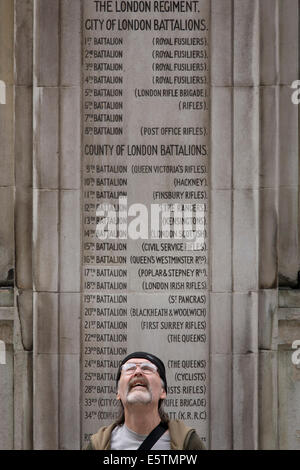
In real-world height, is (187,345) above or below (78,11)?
below

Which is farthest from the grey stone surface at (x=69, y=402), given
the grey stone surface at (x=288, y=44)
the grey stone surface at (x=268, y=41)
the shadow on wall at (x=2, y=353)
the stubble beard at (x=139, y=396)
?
the grey stone surface at (x=288, y=44)

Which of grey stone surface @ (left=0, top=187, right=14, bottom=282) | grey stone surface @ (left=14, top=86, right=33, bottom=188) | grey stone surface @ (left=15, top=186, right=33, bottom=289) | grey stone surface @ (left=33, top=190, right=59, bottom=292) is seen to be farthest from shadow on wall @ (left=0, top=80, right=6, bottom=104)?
grey stone surface @ (left=33, top=190, right=59, bottom=292)

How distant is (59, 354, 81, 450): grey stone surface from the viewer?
10.8m

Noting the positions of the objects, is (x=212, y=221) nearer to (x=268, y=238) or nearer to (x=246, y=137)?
(x=268, y=238)

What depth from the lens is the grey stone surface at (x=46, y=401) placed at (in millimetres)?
10773

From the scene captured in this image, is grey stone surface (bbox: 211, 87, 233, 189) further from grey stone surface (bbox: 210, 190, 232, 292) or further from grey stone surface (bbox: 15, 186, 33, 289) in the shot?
grey stone surface (bbox: 15, 186, 33, 289)

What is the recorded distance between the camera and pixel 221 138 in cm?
1076

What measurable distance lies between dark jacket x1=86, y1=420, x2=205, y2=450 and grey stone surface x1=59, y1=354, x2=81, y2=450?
3036 mm

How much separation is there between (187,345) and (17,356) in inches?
95.7

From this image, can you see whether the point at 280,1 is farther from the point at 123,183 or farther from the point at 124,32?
the point at 123,183

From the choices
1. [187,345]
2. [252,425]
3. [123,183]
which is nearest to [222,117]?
[123,183]

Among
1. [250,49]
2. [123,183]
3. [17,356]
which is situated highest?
[250,49]

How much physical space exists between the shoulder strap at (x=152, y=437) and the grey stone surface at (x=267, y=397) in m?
3.58

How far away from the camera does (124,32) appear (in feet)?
35.4
